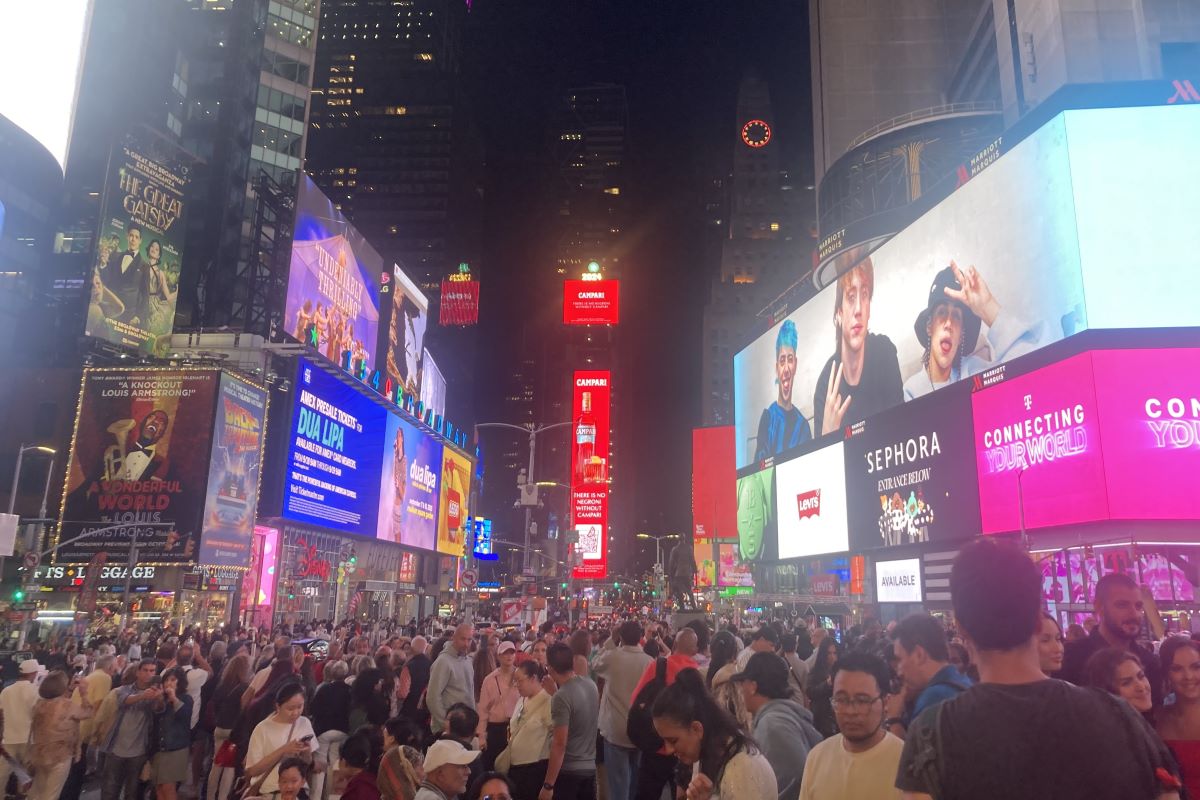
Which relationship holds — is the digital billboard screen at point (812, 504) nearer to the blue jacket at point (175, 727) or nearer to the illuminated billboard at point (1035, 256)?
the illuminated billboard at point (1035, 256)

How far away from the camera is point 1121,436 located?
26.9 metres

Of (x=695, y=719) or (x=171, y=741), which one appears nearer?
(x=695, y=719)

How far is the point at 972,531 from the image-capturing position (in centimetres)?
3378

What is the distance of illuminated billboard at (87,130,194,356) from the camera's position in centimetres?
3469

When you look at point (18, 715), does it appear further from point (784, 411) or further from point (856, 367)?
point (784, 411)

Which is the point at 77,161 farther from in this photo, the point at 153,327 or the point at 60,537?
the point at 60,537

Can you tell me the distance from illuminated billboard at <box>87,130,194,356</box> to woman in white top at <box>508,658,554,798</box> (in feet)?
110

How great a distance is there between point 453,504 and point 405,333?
18042 mm

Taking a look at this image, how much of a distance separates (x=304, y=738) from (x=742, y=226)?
162099 millimetres

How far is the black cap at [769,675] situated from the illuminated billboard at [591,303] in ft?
323

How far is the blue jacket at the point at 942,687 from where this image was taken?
4.26 metres

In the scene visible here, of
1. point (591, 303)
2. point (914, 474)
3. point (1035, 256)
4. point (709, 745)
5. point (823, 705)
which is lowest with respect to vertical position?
point (823, 705)

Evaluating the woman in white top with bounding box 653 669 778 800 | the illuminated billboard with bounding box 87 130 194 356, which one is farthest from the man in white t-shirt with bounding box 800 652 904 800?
the illuminated billboard with bounding box 87 130 194 356

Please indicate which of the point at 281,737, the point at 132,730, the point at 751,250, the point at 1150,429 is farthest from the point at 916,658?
the point at 751,250
